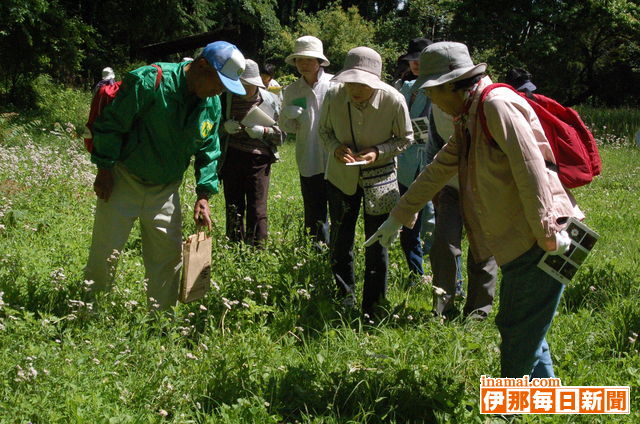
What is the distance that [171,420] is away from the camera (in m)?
2.95

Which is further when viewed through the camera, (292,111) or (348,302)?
(292,111)

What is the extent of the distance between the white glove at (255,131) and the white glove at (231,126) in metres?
0.09

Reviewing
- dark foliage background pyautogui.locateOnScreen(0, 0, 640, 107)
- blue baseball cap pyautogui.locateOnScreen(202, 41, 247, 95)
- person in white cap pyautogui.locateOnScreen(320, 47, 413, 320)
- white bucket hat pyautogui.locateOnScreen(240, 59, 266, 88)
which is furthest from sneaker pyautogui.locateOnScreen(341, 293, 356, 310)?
dark foliage background pyautogui.locateOnScreen(0, 0, 640, 107)

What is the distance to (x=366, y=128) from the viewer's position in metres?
4.50

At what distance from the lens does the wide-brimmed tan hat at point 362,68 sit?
422 cm

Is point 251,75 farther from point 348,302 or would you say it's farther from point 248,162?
point 348,302

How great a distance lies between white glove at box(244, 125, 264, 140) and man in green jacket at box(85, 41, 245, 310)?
52.9 inches

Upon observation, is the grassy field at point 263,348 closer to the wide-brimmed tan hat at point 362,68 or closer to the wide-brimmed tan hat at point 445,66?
the wide-brimmed tan hat at point 362,68

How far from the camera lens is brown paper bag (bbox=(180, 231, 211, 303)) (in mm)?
3889

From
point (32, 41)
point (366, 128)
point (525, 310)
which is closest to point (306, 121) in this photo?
point (366, 128)

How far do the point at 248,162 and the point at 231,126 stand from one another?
365mm

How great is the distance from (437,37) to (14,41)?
19991 mm

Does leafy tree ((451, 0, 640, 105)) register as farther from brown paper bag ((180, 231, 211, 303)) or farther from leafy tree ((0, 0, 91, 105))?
brown paper bag ((180, 231, 211, 303))

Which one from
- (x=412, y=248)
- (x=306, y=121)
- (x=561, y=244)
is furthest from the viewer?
(x=306, y=121)
